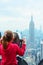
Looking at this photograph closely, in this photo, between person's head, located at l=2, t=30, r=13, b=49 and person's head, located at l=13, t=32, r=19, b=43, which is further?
person's head, located at l=13, t=32, r=19, b=43

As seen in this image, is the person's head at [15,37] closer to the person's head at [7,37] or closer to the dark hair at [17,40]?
the dark hair at [17,40]

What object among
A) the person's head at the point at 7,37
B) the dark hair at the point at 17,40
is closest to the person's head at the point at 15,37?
the dark hair at the point at 17,40

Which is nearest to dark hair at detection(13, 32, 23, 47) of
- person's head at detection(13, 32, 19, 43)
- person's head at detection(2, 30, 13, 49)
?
person's head at detection(13, 32, 19, 43)

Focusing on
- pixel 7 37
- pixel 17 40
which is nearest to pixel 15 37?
pixel 17 40

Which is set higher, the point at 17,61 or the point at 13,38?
the point at 13,38

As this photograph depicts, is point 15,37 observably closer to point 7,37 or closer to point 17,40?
point 17,40

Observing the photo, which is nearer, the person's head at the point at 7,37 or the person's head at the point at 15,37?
the person's head at the point at 7,37

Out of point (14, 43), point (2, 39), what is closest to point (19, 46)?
point (14, 43)

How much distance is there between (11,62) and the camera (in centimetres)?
630

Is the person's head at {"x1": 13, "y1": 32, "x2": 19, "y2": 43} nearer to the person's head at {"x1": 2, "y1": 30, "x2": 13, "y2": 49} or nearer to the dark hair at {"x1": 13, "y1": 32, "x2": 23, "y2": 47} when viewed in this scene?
the dark hair at {"x1": 13, "y1": 32, "x2": 23, "y2": 47}

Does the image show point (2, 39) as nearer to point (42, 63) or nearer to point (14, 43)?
point (14, 43)

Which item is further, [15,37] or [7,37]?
[15,37]

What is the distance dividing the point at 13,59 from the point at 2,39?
51cm

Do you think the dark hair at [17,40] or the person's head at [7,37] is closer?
the person's head at [7,37]
